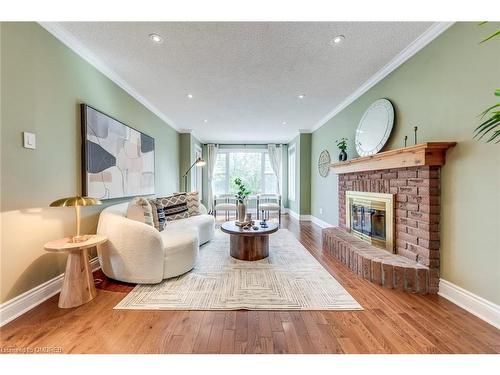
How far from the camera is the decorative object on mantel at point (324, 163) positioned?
4.82 meters

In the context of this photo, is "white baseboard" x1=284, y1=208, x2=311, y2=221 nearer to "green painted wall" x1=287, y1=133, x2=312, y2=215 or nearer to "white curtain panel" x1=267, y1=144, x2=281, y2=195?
"green painted wall" x1=287, y1=133, x2=312, y2=215

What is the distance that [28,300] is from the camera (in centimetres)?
181

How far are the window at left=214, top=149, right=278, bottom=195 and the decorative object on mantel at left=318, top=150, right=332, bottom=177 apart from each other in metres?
2.54

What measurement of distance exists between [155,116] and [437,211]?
469 cm

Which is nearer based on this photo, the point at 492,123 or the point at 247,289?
the point at 492,123

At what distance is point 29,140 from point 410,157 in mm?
3471

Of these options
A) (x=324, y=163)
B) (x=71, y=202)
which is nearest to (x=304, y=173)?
(x=324, y=163)

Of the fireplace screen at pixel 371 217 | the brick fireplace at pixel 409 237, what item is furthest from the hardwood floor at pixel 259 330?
the fireplace screen at pixel 371 217

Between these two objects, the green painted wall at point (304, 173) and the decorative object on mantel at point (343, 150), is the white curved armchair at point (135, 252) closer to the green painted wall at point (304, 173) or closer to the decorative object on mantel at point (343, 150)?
the decorative object on mantel at point (343, 150)

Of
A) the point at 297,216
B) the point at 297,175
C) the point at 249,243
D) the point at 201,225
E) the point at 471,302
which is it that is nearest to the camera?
the point at 471,302

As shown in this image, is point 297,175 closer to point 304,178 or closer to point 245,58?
point 304,178

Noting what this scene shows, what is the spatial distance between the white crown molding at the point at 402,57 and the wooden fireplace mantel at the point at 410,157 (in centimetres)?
108

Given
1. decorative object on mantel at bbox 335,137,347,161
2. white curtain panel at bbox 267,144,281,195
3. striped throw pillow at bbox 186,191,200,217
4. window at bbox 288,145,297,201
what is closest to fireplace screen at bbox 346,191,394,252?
decorative object on mantel at bbox 335,137,347,161

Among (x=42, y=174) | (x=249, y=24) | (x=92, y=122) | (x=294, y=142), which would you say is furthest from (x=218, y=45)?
(x=294, y=142)
